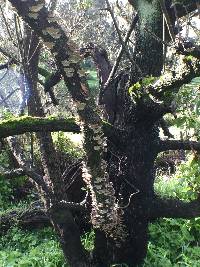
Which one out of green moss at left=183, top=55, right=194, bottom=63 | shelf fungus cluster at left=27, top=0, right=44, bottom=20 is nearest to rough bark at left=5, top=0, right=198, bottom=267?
green moss at left=183, top=55, right=194, bottom=63

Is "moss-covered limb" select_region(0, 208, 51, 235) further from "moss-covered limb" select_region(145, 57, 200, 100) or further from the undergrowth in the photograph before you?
"moss-covered limb" select_region(145, 57, 200, 100)

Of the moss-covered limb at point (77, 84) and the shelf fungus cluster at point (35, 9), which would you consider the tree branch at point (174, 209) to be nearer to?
the moss-covered limb at point (77, 84)

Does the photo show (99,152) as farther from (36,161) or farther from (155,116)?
(36,161)

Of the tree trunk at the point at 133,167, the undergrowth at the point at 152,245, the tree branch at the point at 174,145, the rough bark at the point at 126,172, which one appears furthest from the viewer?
the undergrowth at the point at 152,245

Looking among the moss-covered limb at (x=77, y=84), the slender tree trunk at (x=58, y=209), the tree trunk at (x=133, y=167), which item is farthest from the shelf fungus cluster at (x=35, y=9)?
the slender tree trunk at (x=58, y=209)

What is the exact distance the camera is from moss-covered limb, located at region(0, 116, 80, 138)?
14.4 ft

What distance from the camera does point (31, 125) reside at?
4.42 metres

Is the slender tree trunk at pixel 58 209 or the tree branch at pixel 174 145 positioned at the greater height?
the tree branch at pixel 174 145

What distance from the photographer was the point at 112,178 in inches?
199

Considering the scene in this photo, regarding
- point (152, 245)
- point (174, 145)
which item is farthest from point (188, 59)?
point (152, 245)

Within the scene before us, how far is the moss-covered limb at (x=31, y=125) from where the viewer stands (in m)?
4.39

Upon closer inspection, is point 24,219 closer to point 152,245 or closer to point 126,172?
point 152,245

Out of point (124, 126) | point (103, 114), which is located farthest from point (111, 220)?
point (103, 114)

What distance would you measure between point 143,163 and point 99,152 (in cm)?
99
